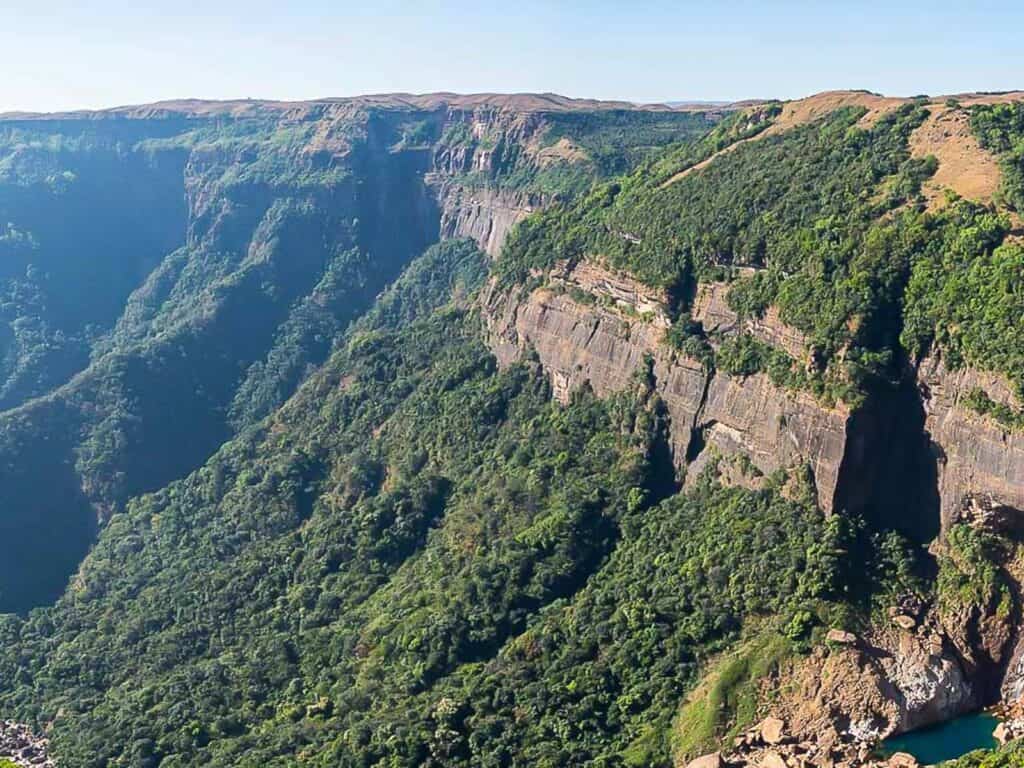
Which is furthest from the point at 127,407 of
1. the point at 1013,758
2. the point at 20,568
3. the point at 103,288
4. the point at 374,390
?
the point at 1013,758

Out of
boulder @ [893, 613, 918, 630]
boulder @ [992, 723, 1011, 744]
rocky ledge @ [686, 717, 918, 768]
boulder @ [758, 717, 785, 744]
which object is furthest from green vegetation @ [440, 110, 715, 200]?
boulder @ [992, 723, 1011, 744]

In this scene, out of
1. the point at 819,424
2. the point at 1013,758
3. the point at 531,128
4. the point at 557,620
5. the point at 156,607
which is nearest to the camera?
the point at 1013,758

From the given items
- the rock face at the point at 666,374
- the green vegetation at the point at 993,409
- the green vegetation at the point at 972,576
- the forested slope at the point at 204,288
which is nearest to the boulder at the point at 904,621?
the green vegetation at the point at 972,576

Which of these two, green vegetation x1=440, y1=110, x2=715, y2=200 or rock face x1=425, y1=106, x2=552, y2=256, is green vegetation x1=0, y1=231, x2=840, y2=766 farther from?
rock face x1=425, y1=106, x2=552, y2=256

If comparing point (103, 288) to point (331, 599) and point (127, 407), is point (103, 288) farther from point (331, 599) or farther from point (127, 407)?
point (331, 599)

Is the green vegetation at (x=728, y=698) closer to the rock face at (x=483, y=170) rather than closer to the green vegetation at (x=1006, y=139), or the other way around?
the green vegetation at (x=1006, y=139)

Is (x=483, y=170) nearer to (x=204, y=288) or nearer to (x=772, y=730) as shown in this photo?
(x=204, y=288)

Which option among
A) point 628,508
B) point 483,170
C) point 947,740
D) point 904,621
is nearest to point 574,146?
point 483,170
